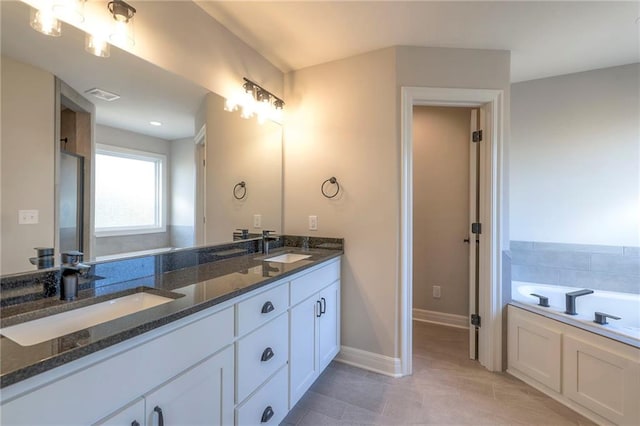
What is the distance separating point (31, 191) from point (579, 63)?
3.75 meters

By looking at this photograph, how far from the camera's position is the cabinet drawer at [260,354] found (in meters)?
1.23

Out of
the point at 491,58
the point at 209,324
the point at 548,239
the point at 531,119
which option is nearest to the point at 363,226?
the point at 209,324

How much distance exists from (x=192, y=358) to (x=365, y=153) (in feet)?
5.87

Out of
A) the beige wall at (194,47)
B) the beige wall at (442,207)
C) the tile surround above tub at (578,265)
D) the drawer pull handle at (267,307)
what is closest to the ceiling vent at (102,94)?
the beige wall at (194,47)

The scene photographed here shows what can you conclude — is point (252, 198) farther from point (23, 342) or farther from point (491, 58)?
point (491, 58)

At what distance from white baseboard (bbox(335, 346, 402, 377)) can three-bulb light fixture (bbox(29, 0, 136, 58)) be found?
2452 mm

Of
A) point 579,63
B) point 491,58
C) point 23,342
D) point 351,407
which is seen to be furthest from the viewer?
point 579,63

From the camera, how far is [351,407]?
5.85ft

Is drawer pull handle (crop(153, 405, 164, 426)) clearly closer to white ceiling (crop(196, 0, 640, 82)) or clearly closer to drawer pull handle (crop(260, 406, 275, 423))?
drawer pull handle (crop(260, 406, 275, 423))

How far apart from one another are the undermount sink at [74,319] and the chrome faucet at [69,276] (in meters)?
0.09

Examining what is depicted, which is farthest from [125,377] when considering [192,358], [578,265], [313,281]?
[578,265]

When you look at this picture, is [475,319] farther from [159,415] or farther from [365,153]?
[159,415]

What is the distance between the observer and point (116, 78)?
1.35 metres

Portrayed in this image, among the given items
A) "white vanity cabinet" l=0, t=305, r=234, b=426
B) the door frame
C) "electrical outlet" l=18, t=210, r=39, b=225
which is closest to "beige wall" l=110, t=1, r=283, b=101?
"electrical outlet" l=18, t=210, r=39, b=225
